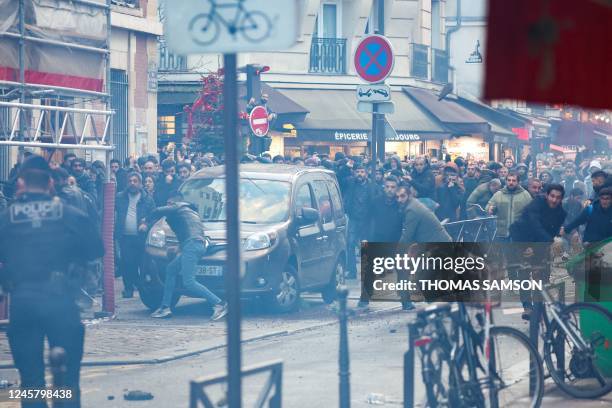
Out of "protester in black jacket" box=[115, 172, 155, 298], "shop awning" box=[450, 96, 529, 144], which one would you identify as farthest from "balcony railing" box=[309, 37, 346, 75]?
"protester in black jacket" box=[115, 172, 155, 298]

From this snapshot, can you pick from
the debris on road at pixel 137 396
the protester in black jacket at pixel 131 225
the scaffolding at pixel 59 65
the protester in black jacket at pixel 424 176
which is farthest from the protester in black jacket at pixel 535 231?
the protester in black jacket at pixel 424 176

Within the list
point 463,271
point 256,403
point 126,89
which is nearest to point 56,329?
point 256,403

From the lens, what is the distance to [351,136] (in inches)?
1352

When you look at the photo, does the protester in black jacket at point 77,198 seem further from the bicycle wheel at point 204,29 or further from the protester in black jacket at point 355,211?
the bicycle wheel at point 204,29

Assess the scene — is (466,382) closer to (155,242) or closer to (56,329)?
(56,329)

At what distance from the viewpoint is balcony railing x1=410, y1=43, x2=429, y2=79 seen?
40.0 m

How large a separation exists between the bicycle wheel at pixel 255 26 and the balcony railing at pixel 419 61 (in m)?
35.4

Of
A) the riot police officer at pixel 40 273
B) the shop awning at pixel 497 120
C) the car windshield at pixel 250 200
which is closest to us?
the riot police officer at pixel 40 273

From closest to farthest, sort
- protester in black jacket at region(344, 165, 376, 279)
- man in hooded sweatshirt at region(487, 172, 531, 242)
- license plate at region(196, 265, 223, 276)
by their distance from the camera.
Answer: license plate at region(196, 265, 223, 276), man in hooded sweatshirt at region(487, 172, 531, 242), protester in black jacket at region(344, 165, 376, 279)

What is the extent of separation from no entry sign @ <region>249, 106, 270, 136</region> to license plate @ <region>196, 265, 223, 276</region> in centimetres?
820

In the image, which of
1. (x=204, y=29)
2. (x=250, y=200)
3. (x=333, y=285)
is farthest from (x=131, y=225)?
(x=204, y=29)

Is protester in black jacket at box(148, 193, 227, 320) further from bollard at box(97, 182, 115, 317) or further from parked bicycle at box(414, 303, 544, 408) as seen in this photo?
parked bicycle at box(414, 303, 544, 408)

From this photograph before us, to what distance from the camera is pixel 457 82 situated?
44.9 metres

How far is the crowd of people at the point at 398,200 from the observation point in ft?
41.6
